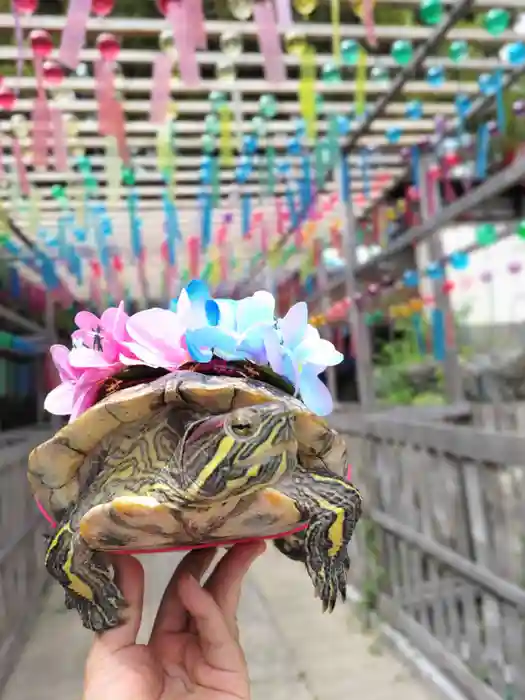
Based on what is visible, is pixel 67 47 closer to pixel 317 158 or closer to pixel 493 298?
pixel 317 158

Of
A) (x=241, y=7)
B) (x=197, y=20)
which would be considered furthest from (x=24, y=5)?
(x=241, y=7)

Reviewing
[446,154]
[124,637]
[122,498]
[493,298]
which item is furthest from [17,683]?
[493,298]

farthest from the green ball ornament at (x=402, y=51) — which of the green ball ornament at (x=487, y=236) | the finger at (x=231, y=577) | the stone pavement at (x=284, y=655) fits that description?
Answer: the stone pavement at (x=284, y=655)

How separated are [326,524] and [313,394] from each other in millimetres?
157

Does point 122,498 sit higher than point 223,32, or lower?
lower

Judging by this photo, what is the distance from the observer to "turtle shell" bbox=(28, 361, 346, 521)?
0.68 m

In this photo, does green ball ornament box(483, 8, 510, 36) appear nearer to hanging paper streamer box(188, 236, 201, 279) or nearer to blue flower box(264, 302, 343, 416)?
blue flower box(264, 302, 343, 416)

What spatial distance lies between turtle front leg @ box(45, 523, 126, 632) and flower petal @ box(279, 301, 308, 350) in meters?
0.33

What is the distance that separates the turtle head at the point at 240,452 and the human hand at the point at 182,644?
23cm

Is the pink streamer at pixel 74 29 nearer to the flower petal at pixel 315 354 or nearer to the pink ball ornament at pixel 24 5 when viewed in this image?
the pink ball ornament at pixel 24 5

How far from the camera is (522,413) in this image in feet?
9.04

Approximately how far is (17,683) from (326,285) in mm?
2926

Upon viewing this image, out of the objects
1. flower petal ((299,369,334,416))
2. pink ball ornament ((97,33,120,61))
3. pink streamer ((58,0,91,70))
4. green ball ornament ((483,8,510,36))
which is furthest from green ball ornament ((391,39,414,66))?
flower petal ((299,369,334,416))

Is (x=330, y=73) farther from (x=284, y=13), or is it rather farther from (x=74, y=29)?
(x=74, y=29)
